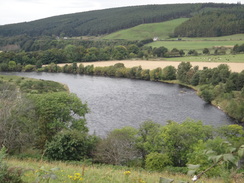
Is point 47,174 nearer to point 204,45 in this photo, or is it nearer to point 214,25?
point 204,45

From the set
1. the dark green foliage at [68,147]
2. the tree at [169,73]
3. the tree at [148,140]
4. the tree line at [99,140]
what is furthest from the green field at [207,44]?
the dark green foliage at [68,147]

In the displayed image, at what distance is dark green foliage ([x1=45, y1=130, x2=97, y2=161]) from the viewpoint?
79.2 ft

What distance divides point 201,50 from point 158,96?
68.1 meters

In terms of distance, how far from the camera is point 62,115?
30.6 m

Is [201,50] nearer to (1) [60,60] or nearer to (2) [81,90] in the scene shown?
(1) [60,60]

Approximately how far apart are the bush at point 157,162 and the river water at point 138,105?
15.0 m

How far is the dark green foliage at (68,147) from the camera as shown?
951 inches

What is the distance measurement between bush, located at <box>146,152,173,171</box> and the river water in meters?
15.0

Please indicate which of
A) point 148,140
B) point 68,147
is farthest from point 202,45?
point 68,147

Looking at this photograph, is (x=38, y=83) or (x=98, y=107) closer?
(x=98, y=107)

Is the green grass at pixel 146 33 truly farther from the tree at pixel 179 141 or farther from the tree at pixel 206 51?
the tree at pixel 179 141

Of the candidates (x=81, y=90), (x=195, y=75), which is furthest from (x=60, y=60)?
(x=195, y=75)

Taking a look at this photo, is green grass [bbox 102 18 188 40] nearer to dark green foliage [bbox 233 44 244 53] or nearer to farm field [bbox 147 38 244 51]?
farm field [bbox 147 38 244 51]

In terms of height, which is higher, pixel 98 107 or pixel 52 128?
pixel 52 128
